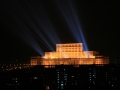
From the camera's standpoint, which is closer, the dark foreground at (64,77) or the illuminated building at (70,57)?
the dark foreground at (64,77)

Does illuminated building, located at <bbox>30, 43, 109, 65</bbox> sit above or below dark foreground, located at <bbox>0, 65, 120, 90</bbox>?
above

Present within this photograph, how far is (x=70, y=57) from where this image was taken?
180 feet

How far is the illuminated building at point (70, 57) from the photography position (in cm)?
5306

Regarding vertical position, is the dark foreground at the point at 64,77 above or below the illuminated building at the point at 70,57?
below

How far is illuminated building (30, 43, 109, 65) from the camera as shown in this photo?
53.1m

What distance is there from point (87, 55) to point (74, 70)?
9891 millimetres

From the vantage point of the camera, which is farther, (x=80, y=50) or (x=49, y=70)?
(x=80, y=50)

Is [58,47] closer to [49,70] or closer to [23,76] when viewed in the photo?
[49,70]

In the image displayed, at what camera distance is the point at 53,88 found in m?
39.7

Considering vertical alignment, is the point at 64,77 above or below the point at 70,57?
below

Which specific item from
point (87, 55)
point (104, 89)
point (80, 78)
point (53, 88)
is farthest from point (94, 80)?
point (87, 55)

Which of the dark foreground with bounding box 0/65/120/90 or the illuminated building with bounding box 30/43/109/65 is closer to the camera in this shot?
the dark foreground with bounding box 0/65/120/90

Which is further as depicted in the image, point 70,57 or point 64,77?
point 70,57

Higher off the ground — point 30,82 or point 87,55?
point 87,55
